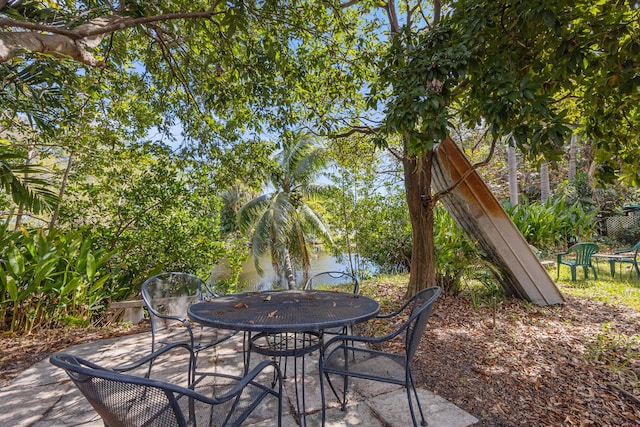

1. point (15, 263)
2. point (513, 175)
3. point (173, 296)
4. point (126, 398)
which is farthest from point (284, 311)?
point (513, 175)

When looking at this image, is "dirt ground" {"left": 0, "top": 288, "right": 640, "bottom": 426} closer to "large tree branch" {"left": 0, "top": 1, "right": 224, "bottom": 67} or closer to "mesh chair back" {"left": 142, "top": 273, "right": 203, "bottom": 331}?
"mesh chair back" {"left": 142, "top": 273, "right": 203, "bottom": 331}

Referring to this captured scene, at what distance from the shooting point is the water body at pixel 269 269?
12.1 meters

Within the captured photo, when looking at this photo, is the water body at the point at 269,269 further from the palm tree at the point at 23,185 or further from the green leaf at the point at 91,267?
the palm tree at the point at 23,185

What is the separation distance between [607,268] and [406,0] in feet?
25.8

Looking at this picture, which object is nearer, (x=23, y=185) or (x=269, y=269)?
(x=23, y=185)

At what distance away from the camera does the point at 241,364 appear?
9.70 ft

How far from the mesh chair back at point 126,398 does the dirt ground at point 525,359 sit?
197 centimetres

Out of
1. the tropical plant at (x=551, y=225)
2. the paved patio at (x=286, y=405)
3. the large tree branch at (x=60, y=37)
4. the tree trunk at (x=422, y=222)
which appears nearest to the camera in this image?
the paved patio at (x=286, y=405)

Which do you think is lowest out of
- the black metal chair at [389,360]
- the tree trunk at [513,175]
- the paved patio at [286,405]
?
the paved patio at [286,405]

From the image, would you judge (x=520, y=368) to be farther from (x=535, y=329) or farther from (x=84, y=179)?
(x=84, y=179)

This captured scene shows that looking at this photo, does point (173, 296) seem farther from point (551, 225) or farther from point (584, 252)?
point (551, 225)

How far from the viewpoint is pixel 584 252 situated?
5977 mm

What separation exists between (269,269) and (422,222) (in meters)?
14.6

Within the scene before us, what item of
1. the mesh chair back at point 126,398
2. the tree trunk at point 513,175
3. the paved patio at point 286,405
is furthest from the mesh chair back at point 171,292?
→ the tree trunk at point 513,175
